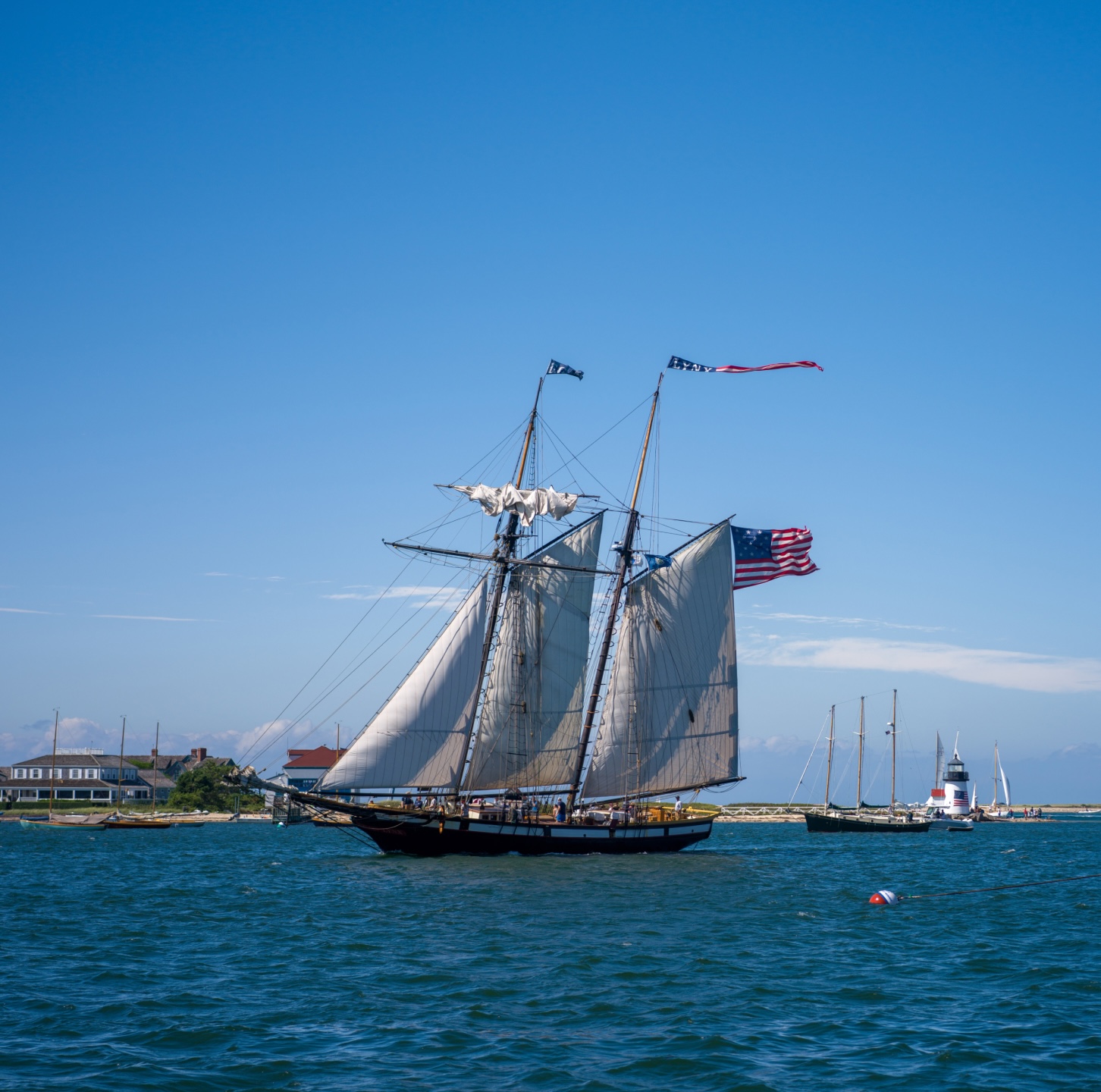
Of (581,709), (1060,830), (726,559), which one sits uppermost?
(726,559)

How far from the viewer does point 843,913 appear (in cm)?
4738

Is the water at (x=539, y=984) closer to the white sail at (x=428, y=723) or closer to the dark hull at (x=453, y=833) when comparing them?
the white sail at (x=428, y=723)

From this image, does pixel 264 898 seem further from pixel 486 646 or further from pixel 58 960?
pixel 486 646

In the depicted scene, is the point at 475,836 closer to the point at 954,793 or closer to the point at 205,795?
the point at 205,795

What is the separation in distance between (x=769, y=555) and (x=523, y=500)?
15834 millimetres

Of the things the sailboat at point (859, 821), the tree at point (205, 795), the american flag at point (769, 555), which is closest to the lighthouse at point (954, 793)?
the sailboat at point (859, 821)

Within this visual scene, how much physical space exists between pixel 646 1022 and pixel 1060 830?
16738cm

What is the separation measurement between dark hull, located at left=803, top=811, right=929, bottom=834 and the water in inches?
2786

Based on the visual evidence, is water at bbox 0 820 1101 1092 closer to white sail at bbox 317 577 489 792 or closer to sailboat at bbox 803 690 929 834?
white sail at bbox 317 577 489 792

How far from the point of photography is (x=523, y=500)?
7544 cm

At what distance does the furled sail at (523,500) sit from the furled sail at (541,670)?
1.89 meters

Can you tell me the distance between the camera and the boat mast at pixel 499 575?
226 feet

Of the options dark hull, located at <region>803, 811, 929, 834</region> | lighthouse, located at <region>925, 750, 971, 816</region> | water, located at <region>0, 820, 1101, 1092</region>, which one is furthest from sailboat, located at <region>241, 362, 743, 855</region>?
lighthouse, located at <region>925, 750, 971, 816</region>

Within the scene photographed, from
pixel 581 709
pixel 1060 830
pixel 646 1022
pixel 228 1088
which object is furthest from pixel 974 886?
pixel 1060 830
